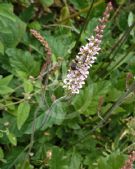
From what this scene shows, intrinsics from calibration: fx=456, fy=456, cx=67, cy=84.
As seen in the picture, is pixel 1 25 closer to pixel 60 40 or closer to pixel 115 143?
pixel 60 40

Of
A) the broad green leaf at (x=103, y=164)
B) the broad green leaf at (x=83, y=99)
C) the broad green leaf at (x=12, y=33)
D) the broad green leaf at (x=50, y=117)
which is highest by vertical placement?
the broad green leaf at (x=12, y=33)

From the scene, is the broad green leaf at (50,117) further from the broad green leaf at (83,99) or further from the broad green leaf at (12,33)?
the broad green leaf at (12,33)

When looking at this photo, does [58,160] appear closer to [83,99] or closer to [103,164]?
[103,164]

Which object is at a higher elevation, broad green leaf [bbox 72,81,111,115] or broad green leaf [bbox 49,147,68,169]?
broad green leaf [bbox 72,81,111,115]

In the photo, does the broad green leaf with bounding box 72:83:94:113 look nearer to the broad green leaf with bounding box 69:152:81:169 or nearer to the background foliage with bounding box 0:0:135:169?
the background foliage with bounding box 0:0:135:169

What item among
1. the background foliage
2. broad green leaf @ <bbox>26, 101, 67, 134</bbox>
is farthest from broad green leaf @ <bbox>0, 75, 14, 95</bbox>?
broad green leaf @ <bbox>26, 101, 67, 134</bbox>

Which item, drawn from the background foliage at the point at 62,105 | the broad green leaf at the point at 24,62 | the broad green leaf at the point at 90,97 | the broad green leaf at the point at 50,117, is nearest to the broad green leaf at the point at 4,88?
the background foliage at the point at 62,105
